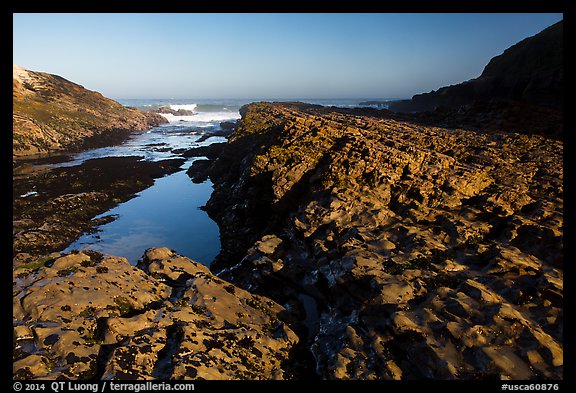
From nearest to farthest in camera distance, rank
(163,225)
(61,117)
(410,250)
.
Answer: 1. (410,250)
2. (163,225)
3. (61,117)

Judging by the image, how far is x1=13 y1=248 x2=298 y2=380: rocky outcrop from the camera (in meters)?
9.43

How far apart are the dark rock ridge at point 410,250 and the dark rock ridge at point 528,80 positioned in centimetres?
4565

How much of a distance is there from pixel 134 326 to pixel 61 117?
9729 cm

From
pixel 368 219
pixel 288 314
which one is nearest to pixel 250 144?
pixel 368 219

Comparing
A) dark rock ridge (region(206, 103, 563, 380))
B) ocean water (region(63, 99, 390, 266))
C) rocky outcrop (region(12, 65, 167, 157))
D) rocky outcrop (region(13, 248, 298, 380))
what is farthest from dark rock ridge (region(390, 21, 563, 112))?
rocky outcrop (region(12, 65, 167, 157))

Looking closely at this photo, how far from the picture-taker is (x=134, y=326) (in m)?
11.1

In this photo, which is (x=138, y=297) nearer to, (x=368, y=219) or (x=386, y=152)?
(x=368, y=219)

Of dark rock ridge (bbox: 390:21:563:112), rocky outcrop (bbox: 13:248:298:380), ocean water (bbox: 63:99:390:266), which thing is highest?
dark rock ridge (bbox: 390:21:563:112)

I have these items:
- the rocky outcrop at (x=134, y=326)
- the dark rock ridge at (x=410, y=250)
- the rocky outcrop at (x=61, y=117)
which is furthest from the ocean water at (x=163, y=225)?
the rocky outcrop at (x=61, y=117)

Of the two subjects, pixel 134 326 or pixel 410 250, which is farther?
pixel 410 250

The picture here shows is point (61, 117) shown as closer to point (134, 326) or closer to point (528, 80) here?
point (134, 326)

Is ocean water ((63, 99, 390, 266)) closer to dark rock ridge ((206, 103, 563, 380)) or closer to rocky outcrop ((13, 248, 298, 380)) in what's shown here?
dark rock ridge ((206, 103, 563, 380))

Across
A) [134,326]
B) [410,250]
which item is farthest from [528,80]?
[134,326]

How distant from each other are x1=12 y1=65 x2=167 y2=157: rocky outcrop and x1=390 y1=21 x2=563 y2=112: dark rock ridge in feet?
298
